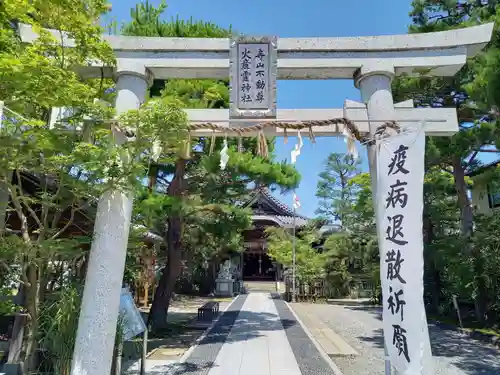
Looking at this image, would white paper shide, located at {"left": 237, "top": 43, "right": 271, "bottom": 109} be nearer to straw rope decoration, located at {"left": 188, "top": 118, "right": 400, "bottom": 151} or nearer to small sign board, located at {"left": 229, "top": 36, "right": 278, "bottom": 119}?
small sign board, located at {"left": 229, "top": 36, "right": 278, "bottom": 119}

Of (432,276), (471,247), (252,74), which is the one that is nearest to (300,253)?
(432,276)

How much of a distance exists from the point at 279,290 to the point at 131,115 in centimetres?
2471

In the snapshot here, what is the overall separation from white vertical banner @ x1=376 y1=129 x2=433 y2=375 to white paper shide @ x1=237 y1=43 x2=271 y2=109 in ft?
5.46

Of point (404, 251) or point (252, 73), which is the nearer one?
point (404, 251)

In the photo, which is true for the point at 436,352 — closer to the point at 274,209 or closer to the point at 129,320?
the point at 129,320

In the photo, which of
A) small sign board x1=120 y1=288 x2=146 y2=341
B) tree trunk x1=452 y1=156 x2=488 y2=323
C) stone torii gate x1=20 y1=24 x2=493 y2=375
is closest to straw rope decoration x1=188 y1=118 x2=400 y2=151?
stone torii gate x1=20 y1=24 x2=493 y2=375

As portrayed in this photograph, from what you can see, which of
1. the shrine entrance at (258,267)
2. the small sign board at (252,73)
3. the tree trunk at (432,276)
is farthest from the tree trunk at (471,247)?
the shrine entrance at (258,267)

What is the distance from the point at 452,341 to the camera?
9953 millimetres

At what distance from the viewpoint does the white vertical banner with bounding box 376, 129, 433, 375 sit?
374cm

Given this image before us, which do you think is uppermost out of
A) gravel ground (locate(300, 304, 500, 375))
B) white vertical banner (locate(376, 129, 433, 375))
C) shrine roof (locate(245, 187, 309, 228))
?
shrine roof (locate(245, 187, 309, 228))

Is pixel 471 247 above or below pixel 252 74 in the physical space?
below

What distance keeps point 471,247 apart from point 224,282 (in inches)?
637

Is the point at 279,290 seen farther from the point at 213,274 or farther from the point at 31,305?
the point at 31,305

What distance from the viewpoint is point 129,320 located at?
539cm
